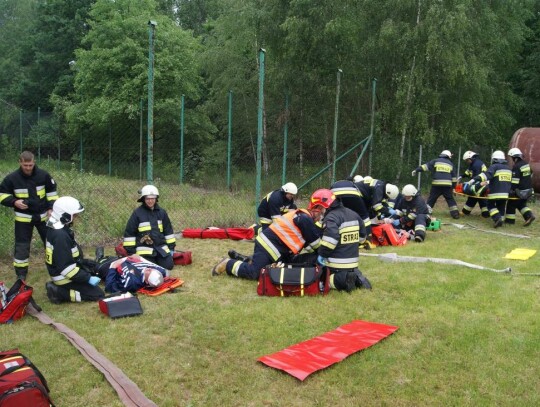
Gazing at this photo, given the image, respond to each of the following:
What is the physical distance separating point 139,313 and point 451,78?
12112 millimetres

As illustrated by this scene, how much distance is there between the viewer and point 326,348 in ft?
14.2

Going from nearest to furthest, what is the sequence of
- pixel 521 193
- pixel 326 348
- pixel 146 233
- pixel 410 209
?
pixel 326 348
pixel 146 233
pixel 410 209
pixel 521 193

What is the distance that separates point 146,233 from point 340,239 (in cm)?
274

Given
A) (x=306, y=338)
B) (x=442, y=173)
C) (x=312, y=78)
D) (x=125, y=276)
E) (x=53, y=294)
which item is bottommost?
(x=306, y=338)

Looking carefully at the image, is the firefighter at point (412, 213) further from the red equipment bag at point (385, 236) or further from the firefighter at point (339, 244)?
the firefighter at point (339, 244)

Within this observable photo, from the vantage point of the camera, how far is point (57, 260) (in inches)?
218

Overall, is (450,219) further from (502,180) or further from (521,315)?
(521,315)

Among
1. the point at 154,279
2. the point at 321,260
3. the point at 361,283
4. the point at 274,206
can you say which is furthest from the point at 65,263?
the point at 274,206

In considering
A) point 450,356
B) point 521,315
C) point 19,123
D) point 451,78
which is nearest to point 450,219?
point 451,78

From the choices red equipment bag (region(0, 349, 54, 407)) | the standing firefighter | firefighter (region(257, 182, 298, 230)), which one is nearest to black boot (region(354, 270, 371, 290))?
firefighter (region(257, 182, 298, 230))

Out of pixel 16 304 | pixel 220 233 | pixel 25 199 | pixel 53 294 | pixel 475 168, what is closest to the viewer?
pixel 16 304

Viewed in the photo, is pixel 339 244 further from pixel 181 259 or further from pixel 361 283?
pixel 181 259

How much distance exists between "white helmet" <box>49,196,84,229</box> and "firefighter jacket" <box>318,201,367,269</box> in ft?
9.74

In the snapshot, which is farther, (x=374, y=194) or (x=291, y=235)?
(x=374, y=194)
